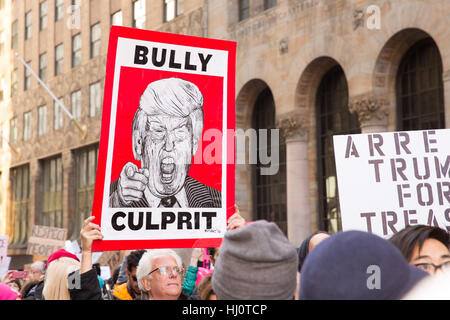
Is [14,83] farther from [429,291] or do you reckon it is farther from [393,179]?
[429,291]

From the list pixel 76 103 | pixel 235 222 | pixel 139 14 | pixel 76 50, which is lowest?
pixel 235 222

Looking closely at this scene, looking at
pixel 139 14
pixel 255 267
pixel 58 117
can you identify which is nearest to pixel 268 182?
pixel 139 14

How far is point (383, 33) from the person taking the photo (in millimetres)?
17281

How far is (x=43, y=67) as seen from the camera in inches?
1609

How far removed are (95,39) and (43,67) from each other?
7573mm

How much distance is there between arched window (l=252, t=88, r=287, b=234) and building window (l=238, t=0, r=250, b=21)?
2719 millimetres

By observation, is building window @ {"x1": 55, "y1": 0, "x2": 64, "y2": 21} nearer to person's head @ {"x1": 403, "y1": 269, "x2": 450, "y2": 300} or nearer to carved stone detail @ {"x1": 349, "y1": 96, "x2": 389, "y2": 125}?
carved stone detail @ {"x1": 349, "y1": 96, "x2": 389, "y2": 125}

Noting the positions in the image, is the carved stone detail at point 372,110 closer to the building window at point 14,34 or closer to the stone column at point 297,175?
the stone column at point 297,175

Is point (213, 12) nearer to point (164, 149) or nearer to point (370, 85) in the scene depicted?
point (370, 85)

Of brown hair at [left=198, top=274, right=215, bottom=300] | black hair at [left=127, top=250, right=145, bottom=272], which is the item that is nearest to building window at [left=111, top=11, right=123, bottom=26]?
black hair at [left=127, top=250, right=145, bottom=272]

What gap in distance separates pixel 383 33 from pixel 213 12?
28.2 ft

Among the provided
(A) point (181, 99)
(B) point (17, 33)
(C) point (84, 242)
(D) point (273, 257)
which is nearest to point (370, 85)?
(A) point (181, 99)

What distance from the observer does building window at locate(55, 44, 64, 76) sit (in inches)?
1523

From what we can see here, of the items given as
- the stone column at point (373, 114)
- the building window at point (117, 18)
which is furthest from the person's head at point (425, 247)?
the building window at point (117, 18)
